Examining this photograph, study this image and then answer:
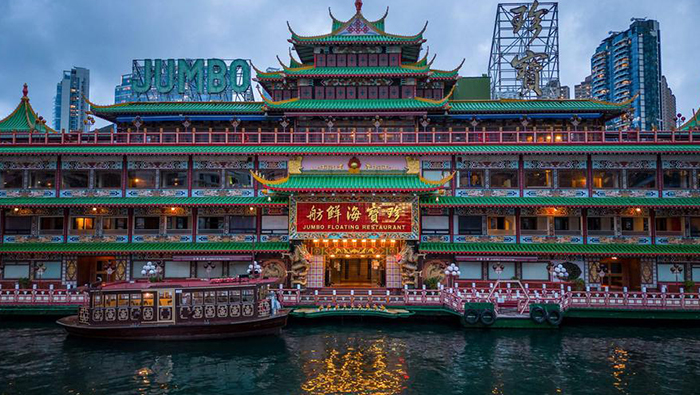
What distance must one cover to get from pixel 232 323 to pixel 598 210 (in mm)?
29111

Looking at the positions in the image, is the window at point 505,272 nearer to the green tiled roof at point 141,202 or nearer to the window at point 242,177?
the green tiled roof at point 141,202

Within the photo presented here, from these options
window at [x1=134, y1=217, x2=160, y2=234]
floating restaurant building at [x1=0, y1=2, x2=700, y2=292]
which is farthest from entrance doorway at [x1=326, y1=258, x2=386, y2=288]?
window at [x1=134, y1=217, x2=160, y2=234]

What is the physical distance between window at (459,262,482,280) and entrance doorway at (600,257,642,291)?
10.1 metres

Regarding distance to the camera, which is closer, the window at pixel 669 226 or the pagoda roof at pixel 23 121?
the window at pixel 669 226

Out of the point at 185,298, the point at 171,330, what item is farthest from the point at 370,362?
the point at 171,330

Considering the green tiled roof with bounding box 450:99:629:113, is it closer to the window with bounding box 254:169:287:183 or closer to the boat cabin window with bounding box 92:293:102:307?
the window with bounding box 254:169:287:183

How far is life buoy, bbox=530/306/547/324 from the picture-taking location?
28062 millimetres

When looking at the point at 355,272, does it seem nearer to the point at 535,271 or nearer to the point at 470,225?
the point at 470,225

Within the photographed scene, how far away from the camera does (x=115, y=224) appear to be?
37.1 meters

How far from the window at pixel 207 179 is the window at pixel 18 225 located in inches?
560

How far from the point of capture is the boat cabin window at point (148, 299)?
86.1 ft

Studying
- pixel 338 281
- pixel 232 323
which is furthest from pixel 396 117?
pixel 232 323

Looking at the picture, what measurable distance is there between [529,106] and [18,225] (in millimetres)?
45281

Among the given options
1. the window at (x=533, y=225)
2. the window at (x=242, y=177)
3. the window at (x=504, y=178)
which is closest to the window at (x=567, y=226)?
the window at (x=533, y=225)
